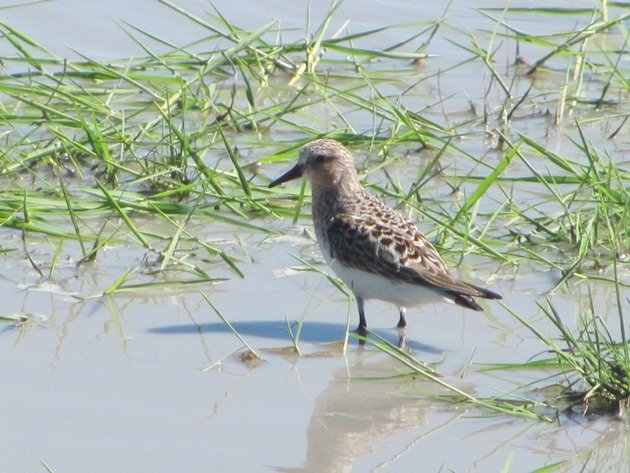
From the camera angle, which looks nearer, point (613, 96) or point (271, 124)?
point (271, 124)

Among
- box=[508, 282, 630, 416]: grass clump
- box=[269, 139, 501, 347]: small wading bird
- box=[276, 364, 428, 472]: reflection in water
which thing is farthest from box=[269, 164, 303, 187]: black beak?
box=[508, 282, 630, 416]: grass clump

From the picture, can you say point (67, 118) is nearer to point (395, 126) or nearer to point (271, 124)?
point (271, 124)

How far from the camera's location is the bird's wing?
628 cm

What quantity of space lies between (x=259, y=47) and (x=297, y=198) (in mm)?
1889

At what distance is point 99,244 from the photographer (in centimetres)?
677

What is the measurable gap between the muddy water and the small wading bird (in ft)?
0.57

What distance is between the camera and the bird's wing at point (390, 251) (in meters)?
6.28

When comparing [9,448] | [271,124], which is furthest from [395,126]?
[9,448]

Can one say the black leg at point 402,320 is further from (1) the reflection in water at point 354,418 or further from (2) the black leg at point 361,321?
(1) the reflection in water at point 354,418

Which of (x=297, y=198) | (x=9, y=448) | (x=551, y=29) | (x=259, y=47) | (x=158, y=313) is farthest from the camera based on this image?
(x=551, y=29)

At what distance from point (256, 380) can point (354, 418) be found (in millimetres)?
459

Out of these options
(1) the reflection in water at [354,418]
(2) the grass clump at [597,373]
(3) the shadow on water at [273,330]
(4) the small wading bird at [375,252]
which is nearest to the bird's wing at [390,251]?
(4) the small wading bird at [375,252]

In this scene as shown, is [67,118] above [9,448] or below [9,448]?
above

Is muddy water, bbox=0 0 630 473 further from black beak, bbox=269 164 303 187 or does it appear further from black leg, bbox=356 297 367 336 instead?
black beak, bbox=269 164 303 187
